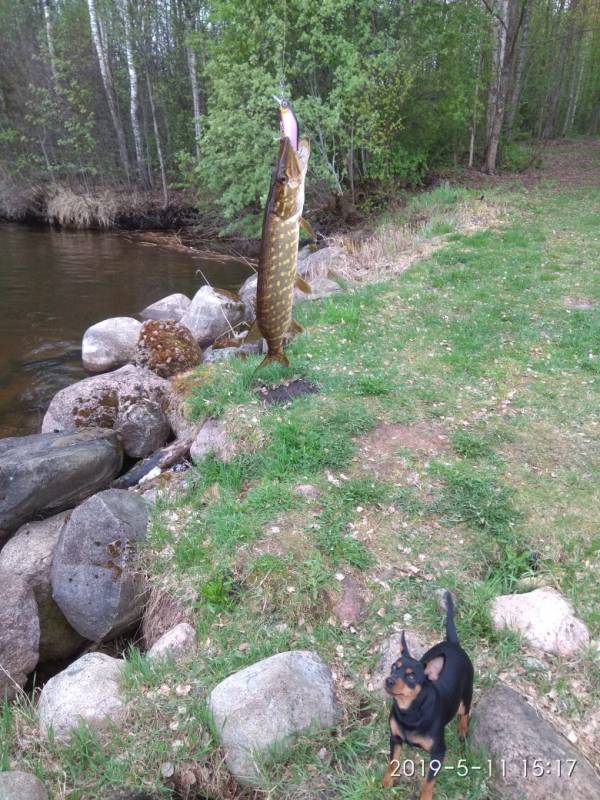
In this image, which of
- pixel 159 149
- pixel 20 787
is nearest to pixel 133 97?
pixel 159 149

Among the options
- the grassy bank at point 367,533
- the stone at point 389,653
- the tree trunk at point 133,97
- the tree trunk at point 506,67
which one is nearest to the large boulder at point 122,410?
the grassy bank at point 367,533

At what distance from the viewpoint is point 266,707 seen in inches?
119

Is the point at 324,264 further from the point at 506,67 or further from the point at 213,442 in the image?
the point at 506,67

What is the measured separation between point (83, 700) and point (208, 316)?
826 centimetres

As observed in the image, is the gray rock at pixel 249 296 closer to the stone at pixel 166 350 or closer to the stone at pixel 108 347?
the stone at pixel 166 350

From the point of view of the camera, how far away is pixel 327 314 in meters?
8.29

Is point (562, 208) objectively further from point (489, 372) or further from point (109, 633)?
point (109, 633)

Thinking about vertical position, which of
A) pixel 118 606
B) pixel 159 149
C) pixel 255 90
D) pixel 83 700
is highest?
pixel 255 90

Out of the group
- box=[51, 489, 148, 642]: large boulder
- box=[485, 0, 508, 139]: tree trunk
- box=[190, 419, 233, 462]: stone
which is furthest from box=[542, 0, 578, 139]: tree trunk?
box=[51, 489, 148, 642]: large boulder

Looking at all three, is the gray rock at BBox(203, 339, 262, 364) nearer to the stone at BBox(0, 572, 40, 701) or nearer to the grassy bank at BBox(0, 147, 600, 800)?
the grassy bank at BBox(0, 147, 600, 800)

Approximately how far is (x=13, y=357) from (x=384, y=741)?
9677mm

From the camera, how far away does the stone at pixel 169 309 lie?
11836mm

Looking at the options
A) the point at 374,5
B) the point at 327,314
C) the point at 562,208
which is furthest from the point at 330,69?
the point at 327,314

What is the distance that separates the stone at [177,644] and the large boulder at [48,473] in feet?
7.14
